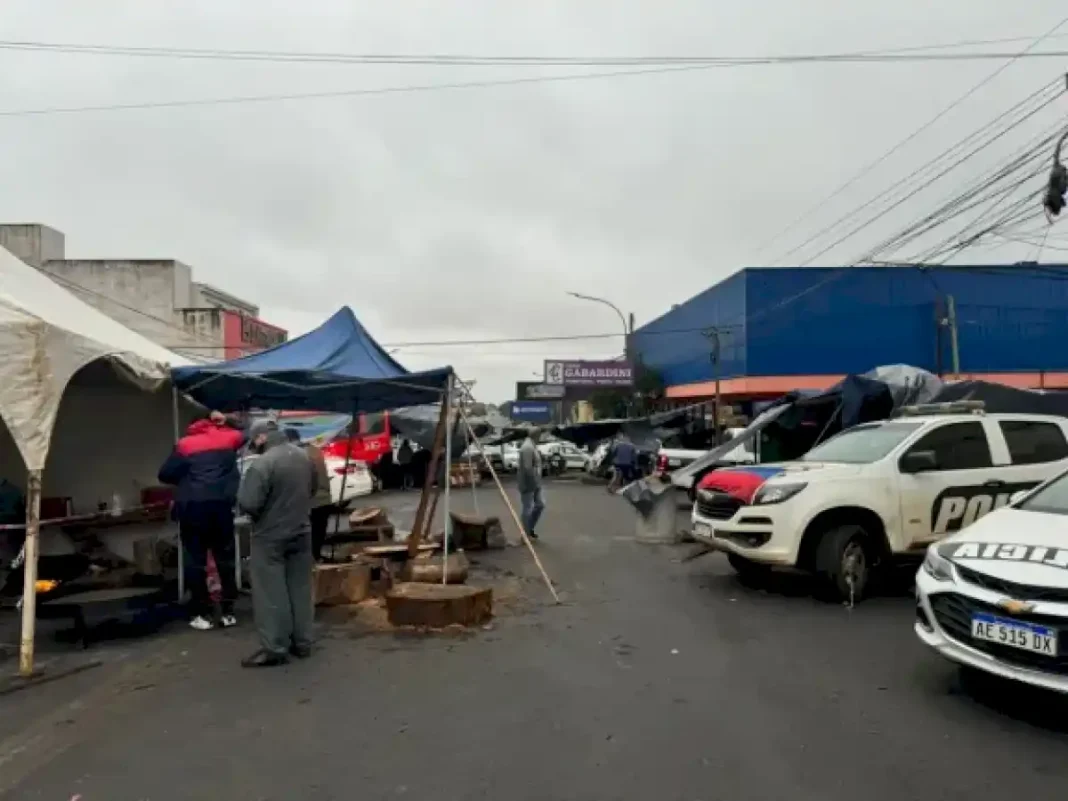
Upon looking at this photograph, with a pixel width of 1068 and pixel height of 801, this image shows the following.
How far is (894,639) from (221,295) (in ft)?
127

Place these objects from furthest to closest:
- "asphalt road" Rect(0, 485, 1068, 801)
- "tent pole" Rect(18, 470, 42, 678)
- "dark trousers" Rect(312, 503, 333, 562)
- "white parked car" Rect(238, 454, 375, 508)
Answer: "white parked car" Rect(238, 454, 375, 508) → "dark trousers" Rect(312, 503, 333, 562) → "tent pole" Rect(18, 470, 42, 678) → "asphalt road" Rect(0, 485, 1068, 801)

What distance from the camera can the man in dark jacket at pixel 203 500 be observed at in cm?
777

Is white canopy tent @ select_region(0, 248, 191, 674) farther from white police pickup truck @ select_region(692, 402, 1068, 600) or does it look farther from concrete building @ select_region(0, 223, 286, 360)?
concrete building @ select_region(0, 223, 286, 360)

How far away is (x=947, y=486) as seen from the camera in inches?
357

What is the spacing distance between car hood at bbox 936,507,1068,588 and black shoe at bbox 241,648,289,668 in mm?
4629

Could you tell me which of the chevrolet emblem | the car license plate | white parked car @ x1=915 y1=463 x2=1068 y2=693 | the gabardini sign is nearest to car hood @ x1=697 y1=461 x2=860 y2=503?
white parked car @ x1=915 y1=463 x2=1068 y2=693

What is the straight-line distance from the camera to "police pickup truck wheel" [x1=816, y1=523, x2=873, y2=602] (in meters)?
8.70

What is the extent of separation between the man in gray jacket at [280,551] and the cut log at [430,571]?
2404 mm

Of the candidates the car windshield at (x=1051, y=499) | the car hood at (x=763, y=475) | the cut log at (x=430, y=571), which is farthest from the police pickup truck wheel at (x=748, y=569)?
the car windshield at (x=1051, y=499)

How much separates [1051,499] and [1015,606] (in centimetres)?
165

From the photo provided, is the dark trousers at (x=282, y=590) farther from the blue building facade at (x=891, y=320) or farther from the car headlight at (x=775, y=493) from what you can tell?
the blue building facade at (x=891, y=320)

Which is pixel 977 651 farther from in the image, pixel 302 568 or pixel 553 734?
pixel 302 568

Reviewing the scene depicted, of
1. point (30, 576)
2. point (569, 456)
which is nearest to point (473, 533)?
point (30, 576)

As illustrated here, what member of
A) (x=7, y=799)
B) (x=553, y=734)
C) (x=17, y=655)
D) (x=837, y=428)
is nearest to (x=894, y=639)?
(x=553, y=734)
